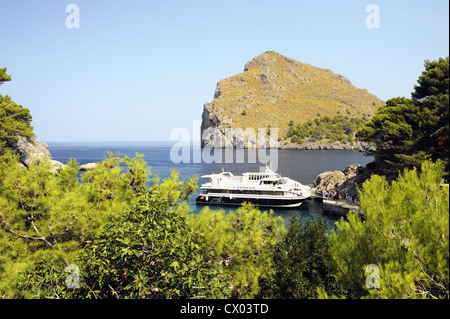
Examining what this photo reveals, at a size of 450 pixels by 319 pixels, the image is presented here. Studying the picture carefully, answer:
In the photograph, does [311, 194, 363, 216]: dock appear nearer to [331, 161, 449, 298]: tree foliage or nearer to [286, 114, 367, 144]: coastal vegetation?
[331, 161, 449, 298]: tree foliage

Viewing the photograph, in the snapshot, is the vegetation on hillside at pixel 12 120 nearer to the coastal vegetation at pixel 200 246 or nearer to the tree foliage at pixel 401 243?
the coastal vegetation at pixel 200 246

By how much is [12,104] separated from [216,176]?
3204cm

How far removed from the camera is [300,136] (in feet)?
545

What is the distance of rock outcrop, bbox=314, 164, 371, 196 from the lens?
43.8 metres

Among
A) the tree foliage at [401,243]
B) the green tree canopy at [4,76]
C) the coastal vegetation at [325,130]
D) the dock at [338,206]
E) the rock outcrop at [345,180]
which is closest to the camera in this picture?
the tree foliage at [401,243]

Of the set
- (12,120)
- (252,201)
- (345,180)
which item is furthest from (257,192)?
(12,120)

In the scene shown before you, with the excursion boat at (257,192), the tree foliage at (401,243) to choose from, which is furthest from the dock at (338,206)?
the tree foliage at (401,243)

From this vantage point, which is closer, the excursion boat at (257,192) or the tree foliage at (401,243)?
the tree foliage at (401,243)

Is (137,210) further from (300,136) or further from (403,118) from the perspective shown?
(300,136)

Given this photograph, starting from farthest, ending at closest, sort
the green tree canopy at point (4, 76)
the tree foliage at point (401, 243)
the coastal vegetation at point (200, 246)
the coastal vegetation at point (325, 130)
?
the coastal vegetation at point (325, 130) → the green tree canopy at point (4, 76) → the coastal vegetation at point (200, 246) → the tree foliage at point (401, 243)

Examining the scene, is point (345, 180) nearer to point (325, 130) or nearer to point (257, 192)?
point (257, 192)

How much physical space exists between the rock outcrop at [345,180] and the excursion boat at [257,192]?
5.56m

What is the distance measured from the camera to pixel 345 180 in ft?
160

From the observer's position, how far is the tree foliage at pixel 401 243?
625cm
